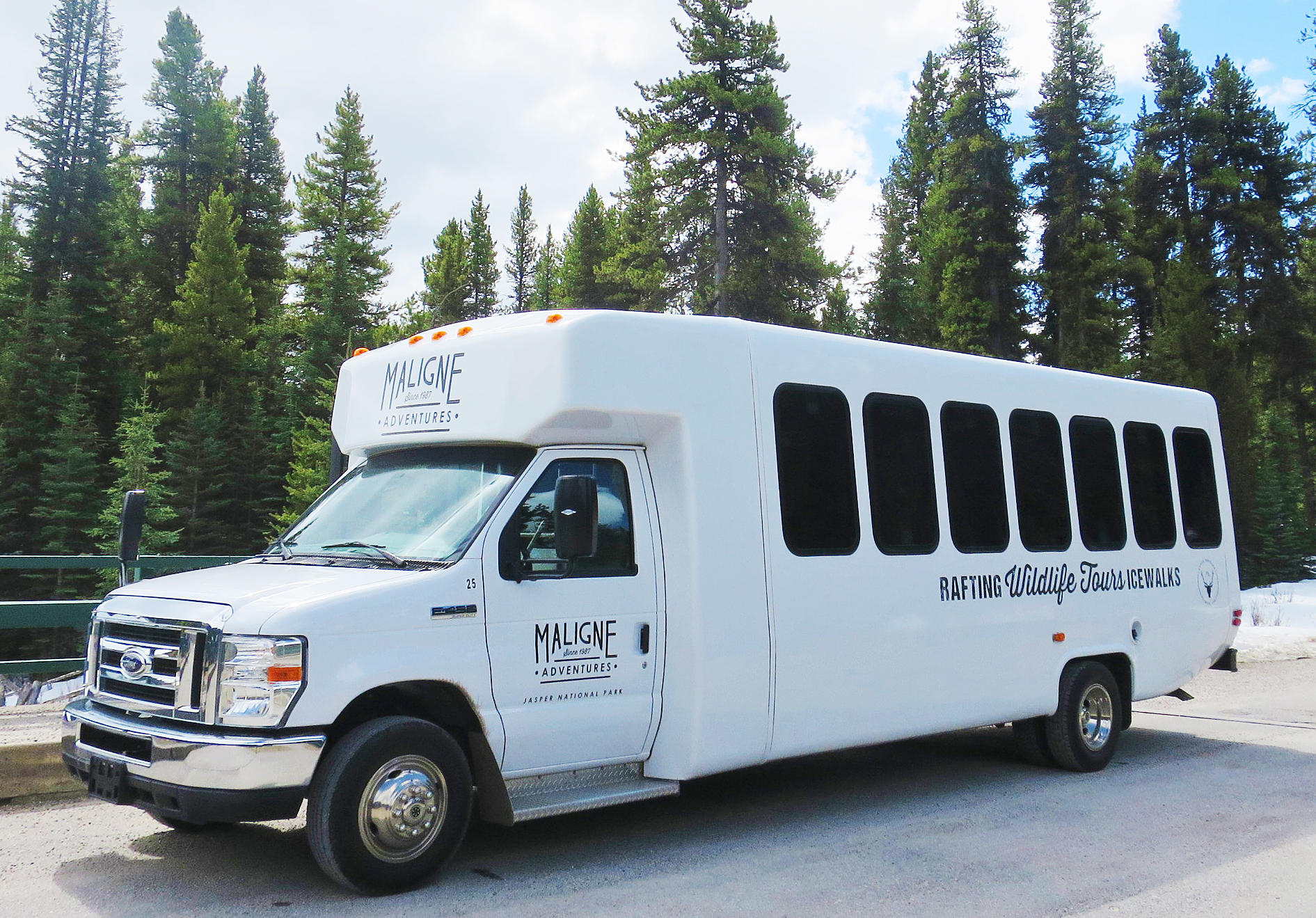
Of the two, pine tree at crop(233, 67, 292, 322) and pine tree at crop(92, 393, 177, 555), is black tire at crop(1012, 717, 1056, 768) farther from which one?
pine tree at crop(233, 67, 292, 322)

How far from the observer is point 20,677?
60.2ft

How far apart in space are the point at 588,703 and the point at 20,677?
16.1 m

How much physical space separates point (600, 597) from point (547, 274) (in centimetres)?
6800

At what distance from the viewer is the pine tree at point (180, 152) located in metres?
59.4

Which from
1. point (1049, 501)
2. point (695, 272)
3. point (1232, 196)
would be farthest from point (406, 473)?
point (1232, 196)

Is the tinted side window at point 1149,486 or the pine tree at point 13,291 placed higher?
the pine tree at point 13,291

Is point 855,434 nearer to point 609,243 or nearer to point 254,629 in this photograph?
point 254,629

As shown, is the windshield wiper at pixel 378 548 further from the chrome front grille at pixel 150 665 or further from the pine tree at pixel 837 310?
the pine tree at pixel 837 310

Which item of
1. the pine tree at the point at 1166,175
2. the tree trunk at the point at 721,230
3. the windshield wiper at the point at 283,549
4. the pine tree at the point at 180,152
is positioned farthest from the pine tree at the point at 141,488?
the windshield wiper at the point at 283,549

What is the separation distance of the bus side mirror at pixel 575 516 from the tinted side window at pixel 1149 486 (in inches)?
221

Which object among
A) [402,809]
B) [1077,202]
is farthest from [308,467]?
[402,809]

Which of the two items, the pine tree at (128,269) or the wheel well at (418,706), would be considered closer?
the wheel well at (418,706)

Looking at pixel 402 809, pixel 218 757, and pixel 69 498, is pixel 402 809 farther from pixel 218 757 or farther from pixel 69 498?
pixel 69 498

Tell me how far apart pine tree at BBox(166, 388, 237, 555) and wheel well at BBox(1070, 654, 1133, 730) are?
47229 millimetres
